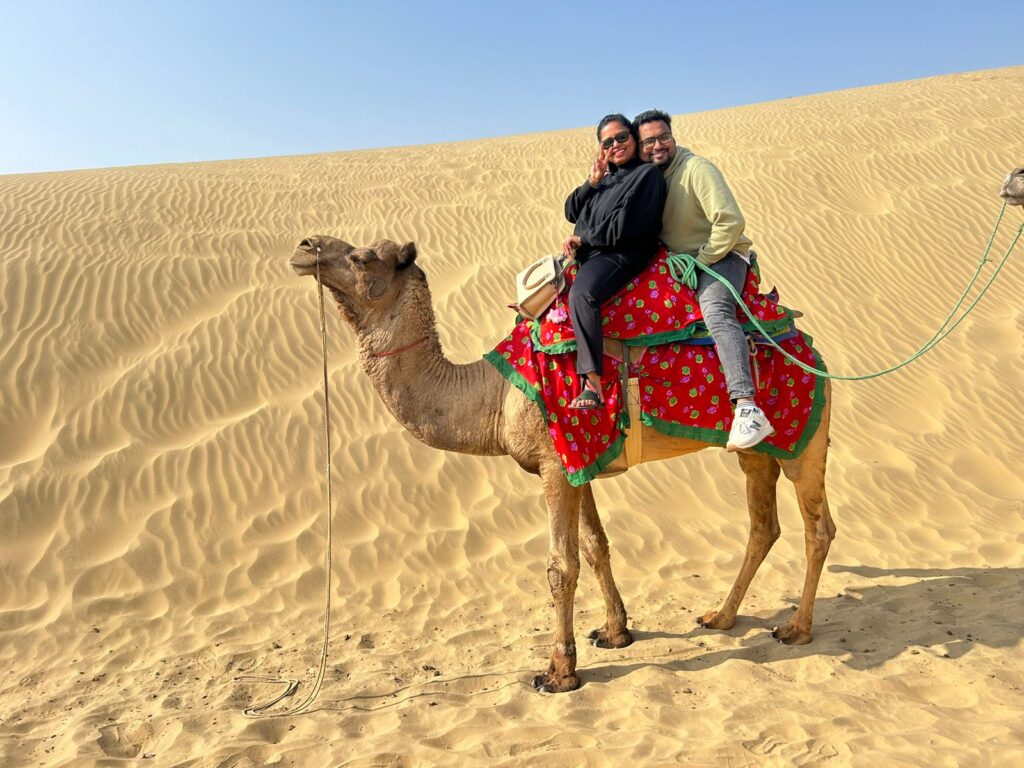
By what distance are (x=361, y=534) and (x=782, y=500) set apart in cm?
407

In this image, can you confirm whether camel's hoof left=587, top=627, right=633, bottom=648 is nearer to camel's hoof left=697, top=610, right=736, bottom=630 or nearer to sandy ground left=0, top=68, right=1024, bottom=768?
sandy ground left=0, top=68, right=1024, bottom=768

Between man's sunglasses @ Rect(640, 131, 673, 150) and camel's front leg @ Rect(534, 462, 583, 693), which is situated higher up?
man's sunglasses @ Rect(640, 131, 673, 150)

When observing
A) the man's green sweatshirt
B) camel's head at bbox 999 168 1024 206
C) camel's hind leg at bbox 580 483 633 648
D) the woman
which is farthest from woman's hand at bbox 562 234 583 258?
camel's head at bbox 999 168 1024 206

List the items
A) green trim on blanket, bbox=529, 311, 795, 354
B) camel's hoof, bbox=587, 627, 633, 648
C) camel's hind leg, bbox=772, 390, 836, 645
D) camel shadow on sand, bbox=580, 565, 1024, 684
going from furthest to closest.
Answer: camel's hoof, bbox=587, 627, 633, 648
camel's hind leg, bbox=772, 390, 836, 645
camel shadow on sand, bbox=580, 565, 1024, 684
green trim on blanket, bbox=529, 311, 795, 354

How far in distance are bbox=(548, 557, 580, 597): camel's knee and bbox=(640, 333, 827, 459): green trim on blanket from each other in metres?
0.88

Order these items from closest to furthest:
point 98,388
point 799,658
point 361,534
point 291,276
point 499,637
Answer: point 799,658 → point 499,637 → point 361,534 → point 98,388 → point 291,276

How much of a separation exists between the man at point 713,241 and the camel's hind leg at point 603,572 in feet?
4.02

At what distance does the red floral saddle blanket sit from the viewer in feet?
14.0

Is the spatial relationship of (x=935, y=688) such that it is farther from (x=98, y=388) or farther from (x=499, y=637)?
(x=98, y=388)

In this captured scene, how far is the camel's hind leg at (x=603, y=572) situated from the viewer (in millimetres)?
5066

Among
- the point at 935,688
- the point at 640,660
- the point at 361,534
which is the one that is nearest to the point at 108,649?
the point at 361,534

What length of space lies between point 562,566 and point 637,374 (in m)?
1.14

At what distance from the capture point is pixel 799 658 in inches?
187

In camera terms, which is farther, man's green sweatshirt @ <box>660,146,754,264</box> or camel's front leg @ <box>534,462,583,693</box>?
camel's front leg @ <box>534,462,583,693</box>
